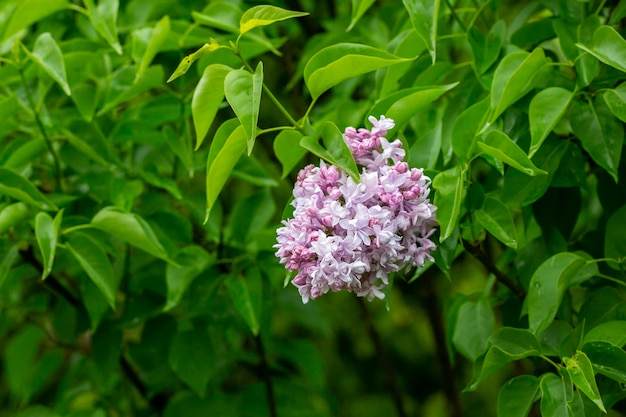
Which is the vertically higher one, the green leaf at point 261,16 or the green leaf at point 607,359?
the green leaf at point 261,16

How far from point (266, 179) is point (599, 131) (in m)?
0.54

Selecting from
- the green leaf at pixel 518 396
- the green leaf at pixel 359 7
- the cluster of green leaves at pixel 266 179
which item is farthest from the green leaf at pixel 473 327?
the green leaf at pixel 359 7

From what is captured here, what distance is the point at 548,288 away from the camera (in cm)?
92

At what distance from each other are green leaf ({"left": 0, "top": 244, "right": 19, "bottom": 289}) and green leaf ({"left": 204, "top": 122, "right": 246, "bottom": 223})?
18.2 inches

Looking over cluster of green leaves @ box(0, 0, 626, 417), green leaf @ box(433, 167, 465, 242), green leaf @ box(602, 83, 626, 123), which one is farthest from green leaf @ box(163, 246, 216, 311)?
green leaf @ box(602, 83, 626, 123)

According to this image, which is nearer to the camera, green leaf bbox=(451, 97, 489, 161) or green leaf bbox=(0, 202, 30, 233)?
green leaf bbox=(451, 97, 489, 161)

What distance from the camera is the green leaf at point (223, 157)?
81 cm

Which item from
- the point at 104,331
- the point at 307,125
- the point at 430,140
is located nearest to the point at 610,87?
the point at 430,140

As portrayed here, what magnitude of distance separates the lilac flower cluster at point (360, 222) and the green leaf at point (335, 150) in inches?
0.6

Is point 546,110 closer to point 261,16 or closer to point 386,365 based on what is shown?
point 261,16

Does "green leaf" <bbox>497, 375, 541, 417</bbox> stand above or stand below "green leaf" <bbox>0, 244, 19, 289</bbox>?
below

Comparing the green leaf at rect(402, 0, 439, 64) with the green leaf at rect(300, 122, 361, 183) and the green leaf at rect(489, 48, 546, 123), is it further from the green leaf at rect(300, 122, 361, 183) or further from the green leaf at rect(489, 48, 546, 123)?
the green leaf at rect(300, 122, 361, 183)

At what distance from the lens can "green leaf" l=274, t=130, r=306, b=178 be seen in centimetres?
90

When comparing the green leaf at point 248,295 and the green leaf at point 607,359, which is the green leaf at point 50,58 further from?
the green leaf at point 607,359
